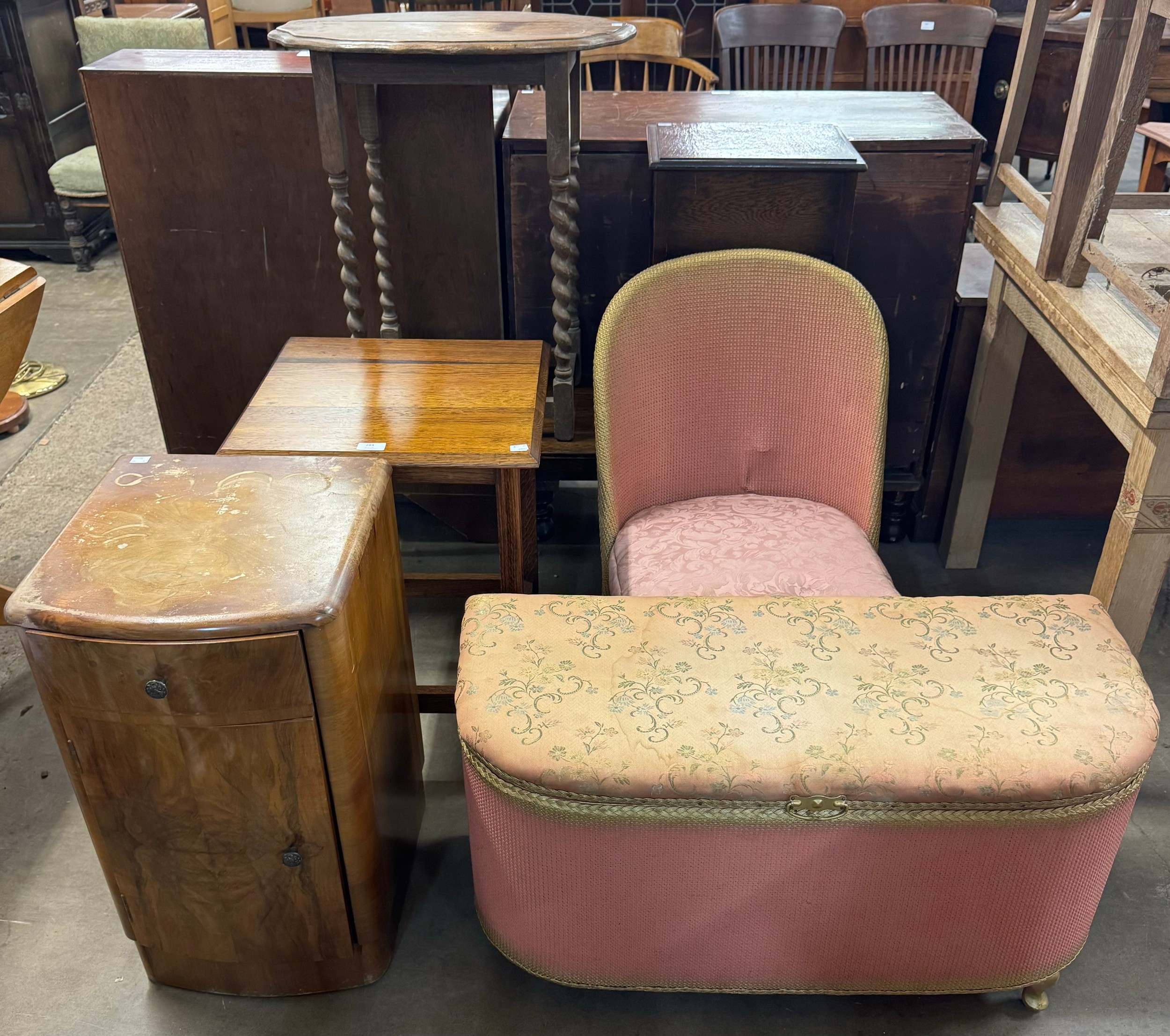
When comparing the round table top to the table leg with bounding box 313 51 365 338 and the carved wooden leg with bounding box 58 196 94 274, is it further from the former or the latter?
the carved wooden leg with bounding box 58 196 94 274

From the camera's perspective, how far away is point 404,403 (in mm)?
1958

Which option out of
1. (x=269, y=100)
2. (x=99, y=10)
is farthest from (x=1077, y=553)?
(x=99, y=10)

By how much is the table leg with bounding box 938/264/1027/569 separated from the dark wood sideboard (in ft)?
0.31

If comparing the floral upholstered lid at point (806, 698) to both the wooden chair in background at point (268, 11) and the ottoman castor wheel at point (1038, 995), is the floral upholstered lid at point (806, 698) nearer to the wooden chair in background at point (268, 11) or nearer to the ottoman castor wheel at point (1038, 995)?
the ottoman castor wheel at point (1038, 995)

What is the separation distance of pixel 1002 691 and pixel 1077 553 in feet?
4.65

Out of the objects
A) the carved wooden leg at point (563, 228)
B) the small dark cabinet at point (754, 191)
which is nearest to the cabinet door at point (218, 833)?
the carved wooden leg at point (563, 228)

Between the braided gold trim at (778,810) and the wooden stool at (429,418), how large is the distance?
584 mm

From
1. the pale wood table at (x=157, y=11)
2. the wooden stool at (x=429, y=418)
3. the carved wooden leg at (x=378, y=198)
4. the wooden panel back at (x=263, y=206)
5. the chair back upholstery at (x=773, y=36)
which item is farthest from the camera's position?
the pale wood table at (x=157, y=11)

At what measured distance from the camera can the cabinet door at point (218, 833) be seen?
1390 mm

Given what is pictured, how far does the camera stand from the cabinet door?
1390 mm

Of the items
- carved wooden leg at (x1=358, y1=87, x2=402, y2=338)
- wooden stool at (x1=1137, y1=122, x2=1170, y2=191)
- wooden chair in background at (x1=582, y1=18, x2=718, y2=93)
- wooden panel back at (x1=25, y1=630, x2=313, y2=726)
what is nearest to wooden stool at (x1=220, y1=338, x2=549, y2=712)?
carved wooden leg at (x1=358, y1=87, x2=402, y2=338)

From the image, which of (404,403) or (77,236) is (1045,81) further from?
(77,236)

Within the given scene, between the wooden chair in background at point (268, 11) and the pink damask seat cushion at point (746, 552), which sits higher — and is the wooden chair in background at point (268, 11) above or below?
above

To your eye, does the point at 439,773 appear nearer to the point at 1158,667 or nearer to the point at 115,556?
the point at 115,556
